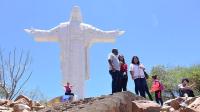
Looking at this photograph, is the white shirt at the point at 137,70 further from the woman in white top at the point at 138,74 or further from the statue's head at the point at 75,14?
the statue's head at the point at 75,14

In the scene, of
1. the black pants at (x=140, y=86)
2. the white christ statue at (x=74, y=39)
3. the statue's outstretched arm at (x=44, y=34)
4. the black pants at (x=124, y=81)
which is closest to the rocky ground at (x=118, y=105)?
the black pants at (x=140, y=86)

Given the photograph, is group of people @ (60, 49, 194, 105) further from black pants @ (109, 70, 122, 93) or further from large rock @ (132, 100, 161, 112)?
large rock @ (132, 100, 161, 112)

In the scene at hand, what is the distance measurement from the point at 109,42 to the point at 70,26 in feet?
8.72

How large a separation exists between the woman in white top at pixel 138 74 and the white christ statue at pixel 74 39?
12.7 meters

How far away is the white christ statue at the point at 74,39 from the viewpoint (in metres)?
27.1

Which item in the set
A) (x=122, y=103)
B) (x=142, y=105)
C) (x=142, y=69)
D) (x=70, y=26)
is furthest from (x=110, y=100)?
(x=70, y=26)

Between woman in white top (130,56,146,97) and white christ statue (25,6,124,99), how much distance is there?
1271 centimetres

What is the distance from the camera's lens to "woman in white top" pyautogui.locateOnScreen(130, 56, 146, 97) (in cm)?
1391

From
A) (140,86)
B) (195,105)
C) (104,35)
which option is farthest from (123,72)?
(104,35)

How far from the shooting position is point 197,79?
1496 inches

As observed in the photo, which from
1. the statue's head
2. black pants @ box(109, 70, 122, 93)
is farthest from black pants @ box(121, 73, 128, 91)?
the statue's head

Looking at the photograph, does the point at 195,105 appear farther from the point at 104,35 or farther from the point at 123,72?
the point at 104,35

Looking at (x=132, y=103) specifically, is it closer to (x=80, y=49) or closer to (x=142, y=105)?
(x=142, y=105)

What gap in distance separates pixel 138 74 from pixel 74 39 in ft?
45.4
